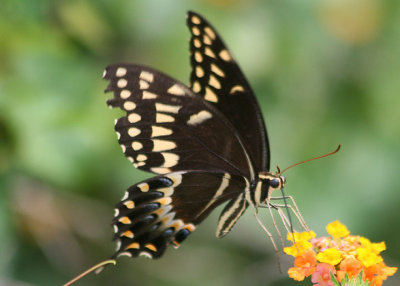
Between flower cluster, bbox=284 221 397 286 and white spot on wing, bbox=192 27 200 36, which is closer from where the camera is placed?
flower cluster, bbox=284 221 397 286

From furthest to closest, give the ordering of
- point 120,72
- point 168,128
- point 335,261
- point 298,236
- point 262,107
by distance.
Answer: point 262,107 → point 168,128 → point 120,72 → point 298,236 → point 335,261

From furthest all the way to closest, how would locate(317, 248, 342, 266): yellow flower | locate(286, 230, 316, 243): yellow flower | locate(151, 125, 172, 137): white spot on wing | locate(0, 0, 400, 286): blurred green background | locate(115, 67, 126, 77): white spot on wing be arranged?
locate(0, 0, 400, 286): blurred green background
locate(151, 125, 172, 137): white spot on wing
locate(115, 67, 126, 77): white spot on wing
locate(286, 230, 316, 243): yellow flower
locate(317, 248, 342, 266): yellow flower

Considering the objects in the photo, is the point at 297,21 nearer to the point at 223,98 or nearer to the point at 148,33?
the point at 148,33

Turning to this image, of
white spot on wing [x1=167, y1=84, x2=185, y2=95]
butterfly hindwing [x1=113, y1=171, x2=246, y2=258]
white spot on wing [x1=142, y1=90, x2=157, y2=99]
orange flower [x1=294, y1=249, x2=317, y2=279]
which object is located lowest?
orange flower [x1=294, y1=249, x2=317, y2=279]

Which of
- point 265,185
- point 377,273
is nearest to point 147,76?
point 265,185

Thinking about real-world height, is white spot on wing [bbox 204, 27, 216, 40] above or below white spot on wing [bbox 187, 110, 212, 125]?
above

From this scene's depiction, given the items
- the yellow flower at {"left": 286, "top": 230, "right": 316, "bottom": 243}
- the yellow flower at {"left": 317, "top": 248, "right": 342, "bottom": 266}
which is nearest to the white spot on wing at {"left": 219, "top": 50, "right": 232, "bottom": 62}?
the yellow flower at {"left": 286, "top": 230, "right": 316, "bottom": 243}

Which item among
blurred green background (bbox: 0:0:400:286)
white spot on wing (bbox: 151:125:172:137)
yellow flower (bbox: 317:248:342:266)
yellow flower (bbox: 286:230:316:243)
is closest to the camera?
yellow flower (bbox: 317:248:342:266)

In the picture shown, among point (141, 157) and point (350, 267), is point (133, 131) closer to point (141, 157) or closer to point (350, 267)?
point (141, 157)

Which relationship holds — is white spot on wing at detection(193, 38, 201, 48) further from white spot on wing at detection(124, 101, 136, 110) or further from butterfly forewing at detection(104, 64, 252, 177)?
white spot on wing at detection(124, 101, 136, 110)
